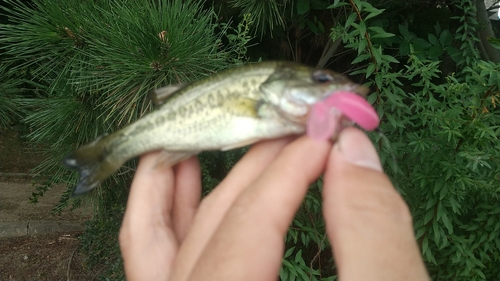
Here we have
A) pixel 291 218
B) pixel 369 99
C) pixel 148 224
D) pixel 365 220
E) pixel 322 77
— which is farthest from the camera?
pixel 369 99

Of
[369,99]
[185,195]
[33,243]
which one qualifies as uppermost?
[369,99]

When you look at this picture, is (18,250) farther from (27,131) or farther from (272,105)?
(272,105)

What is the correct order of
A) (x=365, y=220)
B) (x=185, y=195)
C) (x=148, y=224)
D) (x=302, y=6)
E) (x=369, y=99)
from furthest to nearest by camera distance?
1. (x=302, y=6)
2. (x=369, y=99)
3. (x=185, y=195)
4. (x=148, y=224)
5. (x=365, y=220)

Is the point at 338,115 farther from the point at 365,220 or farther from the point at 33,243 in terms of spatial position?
the point at 33,243

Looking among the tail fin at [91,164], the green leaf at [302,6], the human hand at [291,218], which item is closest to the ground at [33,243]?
the tail fin at [91,164]

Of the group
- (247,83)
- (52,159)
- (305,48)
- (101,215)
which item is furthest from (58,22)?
(305,48)

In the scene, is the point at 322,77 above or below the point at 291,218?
above

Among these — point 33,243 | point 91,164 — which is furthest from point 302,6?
point 33,243

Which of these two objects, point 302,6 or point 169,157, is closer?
point 169,157

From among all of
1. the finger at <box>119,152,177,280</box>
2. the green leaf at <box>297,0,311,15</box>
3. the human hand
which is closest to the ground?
the finger at <box>119,152,177,280</box>
